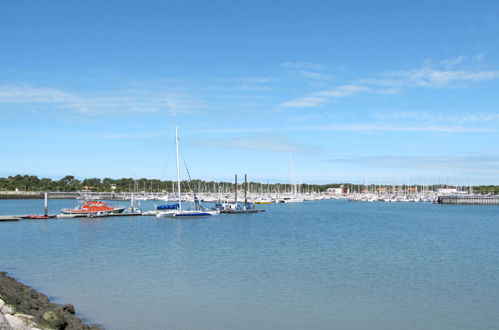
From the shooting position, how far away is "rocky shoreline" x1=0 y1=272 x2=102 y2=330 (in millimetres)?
15562

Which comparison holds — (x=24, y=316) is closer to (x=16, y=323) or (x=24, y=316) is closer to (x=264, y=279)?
(x=16, y=323)

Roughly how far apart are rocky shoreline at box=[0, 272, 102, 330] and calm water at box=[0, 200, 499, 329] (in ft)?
4.20

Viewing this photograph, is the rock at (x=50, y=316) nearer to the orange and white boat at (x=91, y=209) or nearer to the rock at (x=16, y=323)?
the rock at (x=16, y=323)

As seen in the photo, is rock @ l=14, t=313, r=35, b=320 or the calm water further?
the calm water

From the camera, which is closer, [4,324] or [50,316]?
[4,324]

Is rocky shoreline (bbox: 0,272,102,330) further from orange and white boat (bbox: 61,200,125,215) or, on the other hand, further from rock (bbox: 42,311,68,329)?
orange and white boat (bbox: 61,200,125,215)

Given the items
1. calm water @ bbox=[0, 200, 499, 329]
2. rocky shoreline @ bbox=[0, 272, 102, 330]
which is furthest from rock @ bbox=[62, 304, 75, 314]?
calm water @ bbox=[0, 200, 499, 329]

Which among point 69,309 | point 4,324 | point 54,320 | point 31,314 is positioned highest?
point 4,324

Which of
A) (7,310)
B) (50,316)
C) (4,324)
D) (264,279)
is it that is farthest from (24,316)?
(264,279)

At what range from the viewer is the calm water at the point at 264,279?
67.6 feet

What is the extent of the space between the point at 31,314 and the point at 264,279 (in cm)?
1396

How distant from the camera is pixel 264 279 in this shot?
28.3 meters

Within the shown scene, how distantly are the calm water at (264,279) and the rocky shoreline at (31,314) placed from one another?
1279mm

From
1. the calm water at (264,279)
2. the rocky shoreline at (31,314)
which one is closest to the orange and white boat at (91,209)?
the calm water at (264,279)
